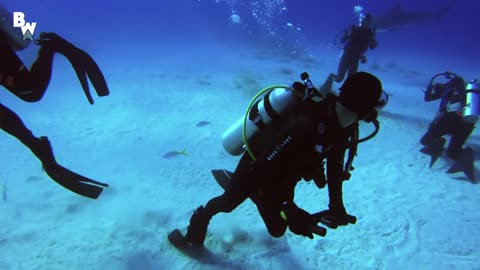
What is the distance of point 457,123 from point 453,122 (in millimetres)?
80

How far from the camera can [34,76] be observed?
3.05 metres

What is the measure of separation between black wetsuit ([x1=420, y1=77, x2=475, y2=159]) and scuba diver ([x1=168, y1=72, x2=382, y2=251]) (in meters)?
4.88

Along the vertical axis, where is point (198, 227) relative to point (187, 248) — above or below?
above

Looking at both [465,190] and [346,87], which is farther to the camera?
[465,190]

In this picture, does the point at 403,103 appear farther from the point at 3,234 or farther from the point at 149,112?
the point at 3,234

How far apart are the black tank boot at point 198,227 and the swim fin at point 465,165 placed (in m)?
5.36

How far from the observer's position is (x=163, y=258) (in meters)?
4.16

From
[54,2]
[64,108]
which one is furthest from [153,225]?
[54,2]

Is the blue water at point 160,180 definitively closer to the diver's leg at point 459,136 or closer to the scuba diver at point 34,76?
the diver's leg at point 459,136

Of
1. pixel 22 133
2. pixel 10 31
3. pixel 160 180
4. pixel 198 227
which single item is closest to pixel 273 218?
pixel 198 227

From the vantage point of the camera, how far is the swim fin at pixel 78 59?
127 inches

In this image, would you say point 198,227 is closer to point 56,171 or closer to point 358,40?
point 56,171

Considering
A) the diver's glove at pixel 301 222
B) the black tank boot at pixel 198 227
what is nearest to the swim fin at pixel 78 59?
the black tank boot at pixel 198 227

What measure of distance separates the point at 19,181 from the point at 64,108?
17.6 ft
